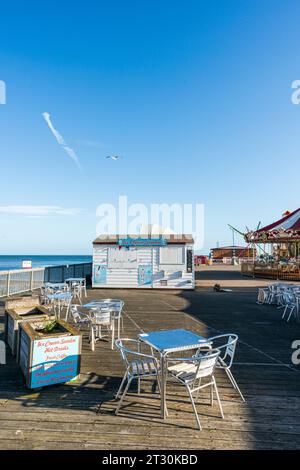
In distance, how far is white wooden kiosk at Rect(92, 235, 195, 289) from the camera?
50.3ft

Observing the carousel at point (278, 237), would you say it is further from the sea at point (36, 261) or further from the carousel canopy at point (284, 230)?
the sea at point (36, 261)

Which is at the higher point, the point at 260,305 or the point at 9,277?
the point at 9,277

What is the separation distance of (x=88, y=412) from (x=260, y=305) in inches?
368

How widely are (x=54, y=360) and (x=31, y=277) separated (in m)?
11.6

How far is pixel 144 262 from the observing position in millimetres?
15562

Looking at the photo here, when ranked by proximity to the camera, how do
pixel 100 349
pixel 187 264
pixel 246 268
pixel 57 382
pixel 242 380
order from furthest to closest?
pixel 246 268 → pixel 187 264 → pixel 100 349 → pixel 242 380 → pixel 57 382

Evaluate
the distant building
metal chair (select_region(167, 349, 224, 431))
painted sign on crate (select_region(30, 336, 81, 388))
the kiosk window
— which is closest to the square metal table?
metal chair (select_region(167, 349, 224, 431))

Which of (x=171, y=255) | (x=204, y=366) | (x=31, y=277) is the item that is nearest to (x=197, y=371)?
(x=204, y=366)

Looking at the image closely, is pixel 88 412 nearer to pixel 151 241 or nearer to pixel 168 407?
pixel 168 407

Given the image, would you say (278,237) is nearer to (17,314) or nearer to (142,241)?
(142,241)

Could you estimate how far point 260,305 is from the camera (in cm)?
1122

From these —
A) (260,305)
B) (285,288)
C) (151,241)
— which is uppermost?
(151,241)

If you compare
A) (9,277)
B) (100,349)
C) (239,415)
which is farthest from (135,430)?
(9,277)

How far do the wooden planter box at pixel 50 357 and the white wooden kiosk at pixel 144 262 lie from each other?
36.9 ft
